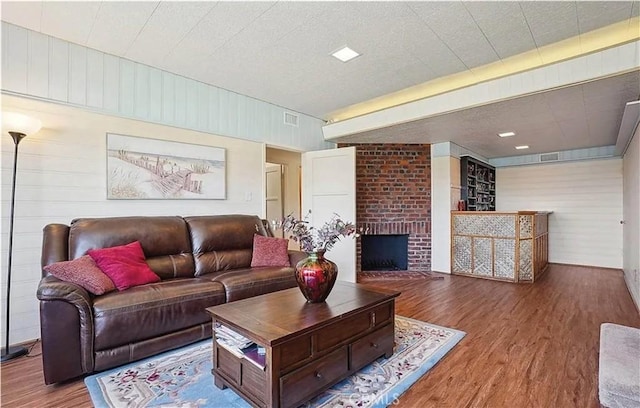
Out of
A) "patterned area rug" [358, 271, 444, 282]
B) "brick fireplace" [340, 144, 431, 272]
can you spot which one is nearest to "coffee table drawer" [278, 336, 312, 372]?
"patterned area rug" [358, 271, 444, 282]

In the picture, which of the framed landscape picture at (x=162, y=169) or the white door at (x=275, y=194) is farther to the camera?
the white door at (x=275, y=194)

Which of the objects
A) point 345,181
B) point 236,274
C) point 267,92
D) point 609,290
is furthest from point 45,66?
point 609,290

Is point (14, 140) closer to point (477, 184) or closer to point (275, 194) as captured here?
point (275, 194)

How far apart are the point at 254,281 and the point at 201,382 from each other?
97 centimetres

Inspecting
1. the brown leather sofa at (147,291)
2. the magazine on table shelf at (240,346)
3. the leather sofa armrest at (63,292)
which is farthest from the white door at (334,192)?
the leather sofa armrest at (63,292)

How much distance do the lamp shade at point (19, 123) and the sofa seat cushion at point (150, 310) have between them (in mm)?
1455

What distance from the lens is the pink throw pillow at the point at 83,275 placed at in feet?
6.75

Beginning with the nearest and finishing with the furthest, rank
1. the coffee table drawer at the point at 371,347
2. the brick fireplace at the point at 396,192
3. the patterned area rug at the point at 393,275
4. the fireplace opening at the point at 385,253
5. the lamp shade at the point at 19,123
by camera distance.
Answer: the coffee table drawer at the point at 371,347 → the lamp shade at the point at 19,123 → the patterned area rug at the point at 393,275 → the brick fireplace at the point at 396,192 → the fireplace opening at the point at 385,253

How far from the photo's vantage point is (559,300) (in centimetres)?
374

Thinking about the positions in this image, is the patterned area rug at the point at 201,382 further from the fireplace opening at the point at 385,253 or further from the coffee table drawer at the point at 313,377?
the fireplace opening at the point at 385,253

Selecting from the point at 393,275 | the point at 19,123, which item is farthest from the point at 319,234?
the point at 393,275

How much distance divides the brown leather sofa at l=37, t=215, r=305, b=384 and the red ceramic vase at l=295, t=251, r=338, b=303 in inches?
34.8

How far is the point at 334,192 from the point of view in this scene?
183 inches

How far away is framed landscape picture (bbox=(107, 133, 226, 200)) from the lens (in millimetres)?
3085
